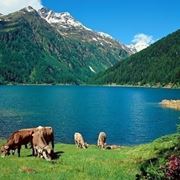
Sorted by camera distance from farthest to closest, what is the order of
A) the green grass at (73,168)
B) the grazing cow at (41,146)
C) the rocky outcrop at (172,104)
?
the rocky outcrop at (172,104)
the grazing cow at (41,146)
the green grass at (73,168)

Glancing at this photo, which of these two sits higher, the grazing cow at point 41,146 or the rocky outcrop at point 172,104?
the grazing cow at point 41,146

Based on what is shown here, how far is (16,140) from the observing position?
39.2 metres

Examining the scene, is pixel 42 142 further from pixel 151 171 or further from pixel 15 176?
pixel 151 171

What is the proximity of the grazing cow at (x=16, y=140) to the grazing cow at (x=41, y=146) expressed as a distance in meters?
1.21

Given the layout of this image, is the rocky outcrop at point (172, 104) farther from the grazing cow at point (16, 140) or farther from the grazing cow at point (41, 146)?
the grazing cow at point (41, 146)

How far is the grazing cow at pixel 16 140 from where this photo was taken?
38.8 metres

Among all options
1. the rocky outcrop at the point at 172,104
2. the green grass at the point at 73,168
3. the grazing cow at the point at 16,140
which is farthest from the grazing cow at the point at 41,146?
the rocky outcrop at the point at 172,104

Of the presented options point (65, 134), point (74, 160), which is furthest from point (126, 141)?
point (74, 160)

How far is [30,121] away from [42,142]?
82680 mm

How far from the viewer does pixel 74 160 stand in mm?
34469

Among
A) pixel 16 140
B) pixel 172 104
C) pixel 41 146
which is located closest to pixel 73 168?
pixel 41 146

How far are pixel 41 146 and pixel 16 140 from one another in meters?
4.13

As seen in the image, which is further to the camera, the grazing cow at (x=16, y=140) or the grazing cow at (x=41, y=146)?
the grazing cow at (x=16, y=140)

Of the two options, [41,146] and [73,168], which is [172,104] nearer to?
[41,146]
